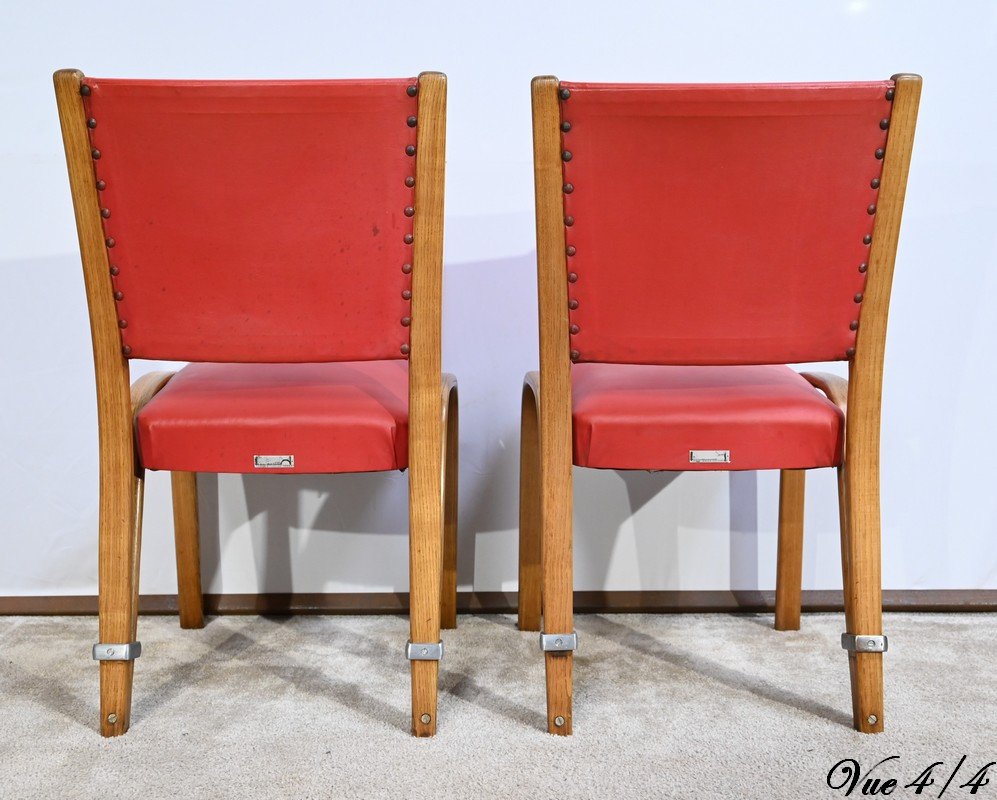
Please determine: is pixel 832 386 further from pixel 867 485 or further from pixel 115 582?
pixel 115 582

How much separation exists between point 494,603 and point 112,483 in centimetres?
82

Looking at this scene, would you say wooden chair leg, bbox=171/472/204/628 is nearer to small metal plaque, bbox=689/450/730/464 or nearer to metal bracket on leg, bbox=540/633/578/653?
metal bracket on leg, bbox=540/633/578/653

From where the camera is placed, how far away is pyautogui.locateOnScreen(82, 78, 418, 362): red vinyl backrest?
1257 millimetres

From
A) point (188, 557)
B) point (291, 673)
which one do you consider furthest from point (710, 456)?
point (188, 557)

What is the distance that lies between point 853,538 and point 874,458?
A: 120 millimetres

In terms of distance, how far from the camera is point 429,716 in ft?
4.66

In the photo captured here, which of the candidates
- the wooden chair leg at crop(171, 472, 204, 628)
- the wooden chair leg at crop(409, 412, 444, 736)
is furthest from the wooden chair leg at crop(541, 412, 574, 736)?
the wooden chair leg at crop(171, 472, 204, 628)

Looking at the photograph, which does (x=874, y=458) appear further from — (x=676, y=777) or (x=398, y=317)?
(x=398, y=317)

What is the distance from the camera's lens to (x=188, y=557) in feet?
6.06

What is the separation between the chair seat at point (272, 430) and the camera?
4.50ft

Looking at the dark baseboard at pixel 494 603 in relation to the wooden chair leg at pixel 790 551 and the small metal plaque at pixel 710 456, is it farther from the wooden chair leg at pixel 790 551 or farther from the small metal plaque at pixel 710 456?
the small metal plaque at pixel 710 456

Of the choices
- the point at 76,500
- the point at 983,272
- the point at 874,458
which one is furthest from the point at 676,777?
the point at 76,500

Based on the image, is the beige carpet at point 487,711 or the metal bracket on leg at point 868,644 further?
the metal bracket on leg at point 868,644

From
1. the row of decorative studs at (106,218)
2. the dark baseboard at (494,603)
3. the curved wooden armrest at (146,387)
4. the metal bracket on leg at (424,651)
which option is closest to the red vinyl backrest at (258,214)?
the row of decorative studs at (106,218)
